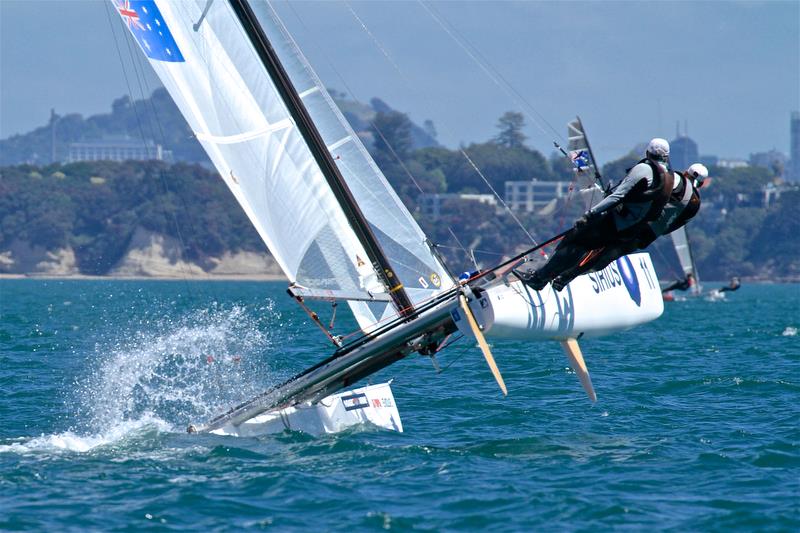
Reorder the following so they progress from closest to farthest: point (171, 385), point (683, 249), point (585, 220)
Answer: point (585, 220) < point (171, 385) < point (683, 249)

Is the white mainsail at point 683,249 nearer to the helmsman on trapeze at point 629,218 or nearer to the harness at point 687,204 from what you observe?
the harness at point 687,204

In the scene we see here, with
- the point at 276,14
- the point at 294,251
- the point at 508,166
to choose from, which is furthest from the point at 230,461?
the point at 508,166

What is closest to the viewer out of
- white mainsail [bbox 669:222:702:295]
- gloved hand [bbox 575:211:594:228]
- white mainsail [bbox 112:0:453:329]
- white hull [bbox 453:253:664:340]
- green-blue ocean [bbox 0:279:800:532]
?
green-blue ocean [bbox 0:279:800:532]

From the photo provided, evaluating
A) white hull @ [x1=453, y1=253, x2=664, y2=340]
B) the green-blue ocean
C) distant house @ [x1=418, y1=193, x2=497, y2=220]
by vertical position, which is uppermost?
distant house @ [x1=418, y1=193, x2=497, y2=220]

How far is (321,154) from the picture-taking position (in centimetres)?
1052

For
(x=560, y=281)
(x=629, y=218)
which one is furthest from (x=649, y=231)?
(x=560, y=281)

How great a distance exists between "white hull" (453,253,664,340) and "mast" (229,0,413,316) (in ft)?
3.04

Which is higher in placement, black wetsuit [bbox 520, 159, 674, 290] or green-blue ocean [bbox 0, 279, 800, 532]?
black wetsuit [bbox 520, 159, 674, 290]

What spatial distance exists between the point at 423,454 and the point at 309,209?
2.27 meters

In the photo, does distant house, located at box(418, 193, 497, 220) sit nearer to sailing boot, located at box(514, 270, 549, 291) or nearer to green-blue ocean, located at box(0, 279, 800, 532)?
green-blue ocean, located at box(0, 279, 800, 532)

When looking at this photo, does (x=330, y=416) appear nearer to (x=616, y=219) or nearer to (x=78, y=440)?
(x=78, y=440)

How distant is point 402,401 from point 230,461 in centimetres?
377

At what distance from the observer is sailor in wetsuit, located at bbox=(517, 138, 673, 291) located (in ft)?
30.8

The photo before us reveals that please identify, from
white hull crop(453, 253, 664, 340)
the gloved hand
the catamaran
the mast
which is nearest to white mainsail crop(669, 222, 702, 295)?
white hull crop(453, 253, 664, 340)
